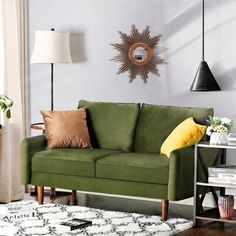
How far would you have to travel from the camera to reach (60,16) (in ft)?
24.0

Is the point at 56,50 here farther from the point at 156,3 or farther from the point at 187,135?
the point at 187,135

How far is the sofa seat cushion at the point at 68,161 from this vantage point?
20.3 feet

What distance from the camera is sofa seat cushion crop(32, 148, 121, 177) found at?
6.18 metres

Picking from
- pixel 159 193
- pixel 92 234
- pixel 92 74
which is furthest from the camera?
pixel 92 74

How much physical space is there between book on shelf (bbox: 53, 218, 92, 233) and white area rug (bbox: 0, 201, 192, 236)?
0.10 feet

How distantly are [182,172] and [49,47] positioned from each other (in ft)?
6.59

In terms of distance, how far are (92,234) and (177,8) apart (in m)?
2.41

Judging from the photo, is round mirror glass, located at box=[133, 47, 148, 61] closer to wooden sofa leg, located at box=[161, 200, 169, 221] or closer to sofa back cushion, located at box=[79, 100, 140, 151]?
sofa back cushion, located at box=[79, 100, 140, 151]

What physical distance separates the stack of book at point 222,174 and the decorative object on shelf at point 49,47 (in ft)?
6.74

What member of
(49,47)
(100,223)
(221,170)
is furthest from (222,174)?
(49,47)

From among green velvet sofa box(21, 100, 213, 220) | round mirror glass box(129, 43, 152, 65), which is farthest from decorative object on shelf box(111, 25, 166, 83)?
green velvet sofa box(21, 100, 213, 220)

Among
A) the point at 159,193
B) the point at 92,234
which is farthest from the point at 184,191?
the point at 92,234


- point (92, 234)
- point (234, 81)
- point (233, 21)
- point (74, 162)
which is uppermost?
point (233, 21)

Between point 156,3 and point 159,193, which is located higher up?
point 156,3
